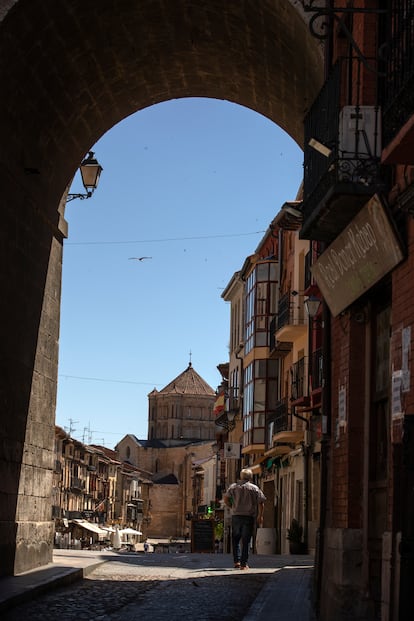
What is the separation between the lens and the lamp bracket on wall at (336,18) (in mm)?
8039

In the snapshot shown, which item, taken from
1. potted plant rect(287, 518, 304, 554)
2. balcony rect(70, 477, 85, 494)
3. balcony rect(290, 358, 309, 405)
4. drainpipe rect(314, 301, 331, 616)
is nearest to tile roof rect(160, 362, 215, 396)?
balcony rect(70, 477, 85, 494)

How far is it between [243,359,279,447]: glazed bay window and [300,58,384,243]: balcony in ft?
102

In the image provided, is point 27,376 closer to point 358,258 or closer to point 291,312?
point 358,258

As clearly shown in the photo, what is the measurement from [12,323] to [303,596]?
16.2ft

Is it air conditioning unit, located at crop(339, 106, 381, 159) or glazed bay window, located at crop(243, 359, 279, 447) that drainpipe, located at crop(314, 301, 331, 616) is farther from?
glazed bay window, located at crop(243, 359, 279, 447)

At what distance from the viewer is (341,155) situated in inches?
349

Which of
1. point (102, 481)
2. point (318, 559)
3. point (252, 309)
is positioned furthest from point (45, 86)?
point (102, 481)

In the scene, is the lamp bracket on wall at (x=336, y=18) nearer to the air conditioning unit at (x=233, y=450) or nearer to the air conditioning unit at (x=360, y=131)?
the air conditioning unit at (x=360, y=131)

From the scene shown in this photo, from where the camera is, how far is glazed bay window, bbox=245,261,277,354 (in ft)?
138

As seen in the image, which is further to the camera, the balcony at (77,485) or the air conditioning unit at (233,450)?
the balcony at (77,485)

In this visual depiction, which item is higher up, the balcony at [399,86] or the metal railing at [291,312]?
the metal railing at [291,312]

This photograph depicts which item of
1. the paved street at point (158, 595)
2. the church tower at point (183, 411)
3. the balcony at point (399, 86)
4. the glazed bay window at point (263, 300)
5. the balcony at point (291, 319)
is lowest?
the paved street at point (158, 595)

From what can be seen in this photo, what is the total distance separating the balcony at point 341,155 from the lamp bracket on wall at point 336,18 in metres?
0.36

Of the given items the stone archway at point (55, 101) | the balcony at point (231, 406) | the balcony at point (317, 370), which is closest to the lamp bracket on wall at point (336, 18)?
the stone archway at point (55, 101)
